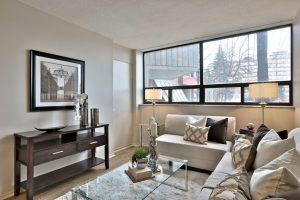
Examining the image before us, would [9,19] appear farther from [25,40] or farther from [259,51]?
[259,51]

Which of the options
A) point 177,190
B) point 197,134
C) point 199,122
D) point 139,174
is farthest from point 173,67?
point 139,174

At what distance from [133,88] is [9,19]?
109 inches

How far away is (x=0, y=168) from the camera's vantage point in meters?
2.19

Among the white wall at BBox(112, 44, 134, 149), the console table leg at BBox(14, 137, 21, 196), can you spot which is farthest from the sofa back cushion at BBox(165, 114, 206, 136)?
the console table leg at BBox(14, 137, 21, 196)

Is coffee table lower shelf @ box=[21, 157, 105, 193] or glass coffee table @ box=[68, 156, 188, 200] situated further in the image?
coffee table lower shelf @ box=[21, 157, 105, 193]

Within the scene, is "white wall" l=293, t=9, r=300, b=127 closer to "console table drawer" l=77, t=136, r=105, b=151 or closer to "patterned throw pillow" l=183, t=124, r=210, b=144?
"patterned throw pillow" l=183, t=124, r=210, b=144

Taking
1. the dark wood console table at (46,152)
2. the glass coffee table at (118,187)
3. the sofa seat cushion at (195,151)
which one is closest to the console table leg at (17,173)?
the dark wood console table at (46,152)

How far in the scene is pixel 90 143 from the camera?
9.30 ft

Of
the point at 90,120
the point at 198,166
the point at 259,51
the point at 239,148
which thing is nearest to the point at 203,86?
the point at 259,51

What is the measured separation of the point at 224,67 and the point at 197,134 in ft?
5.05

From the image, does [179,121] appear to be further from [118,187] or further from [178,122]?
[118,187]

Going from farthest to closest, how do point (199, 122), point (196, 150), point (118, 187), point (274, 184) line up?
point (199, 122), point (196, 150), point (118, 187), point (274, 184)

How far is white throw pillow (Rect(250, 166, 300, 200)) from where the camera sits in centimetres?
99

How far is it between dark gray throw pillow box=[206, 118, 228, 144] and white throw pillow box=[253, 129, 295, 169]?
4.10 ft
